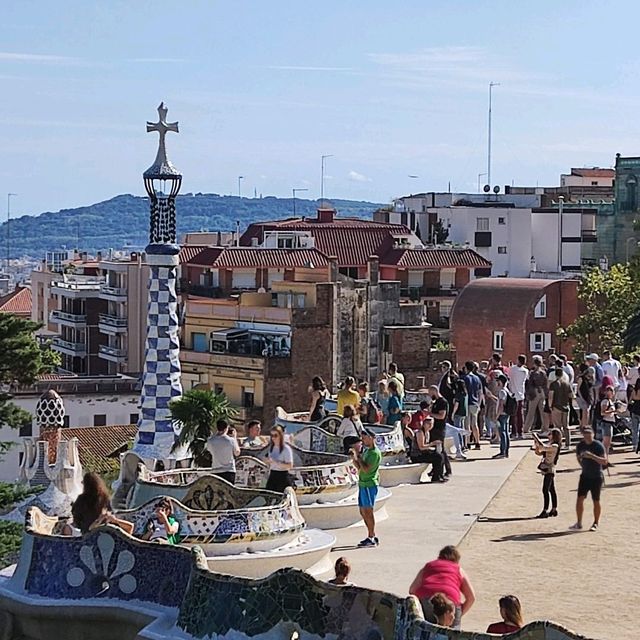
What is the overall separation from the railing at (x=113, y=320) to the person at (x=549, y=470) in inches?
2707

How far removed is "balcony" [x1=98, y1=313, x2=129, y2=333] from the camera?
290 feet

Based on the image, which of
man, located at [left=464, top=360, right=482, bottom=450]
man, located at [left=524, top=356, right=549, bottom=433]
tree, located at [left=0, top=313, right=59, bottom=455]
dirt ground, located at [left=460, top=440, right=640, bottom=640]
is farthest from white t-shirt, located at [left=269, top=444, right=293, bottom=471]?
tree, located at [left=0, top=313, right=59, bottom=455]

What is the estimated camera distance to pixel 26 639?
14.9 m

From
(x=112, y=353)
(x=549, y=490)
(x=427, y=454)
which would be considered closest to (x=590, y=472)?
(x=549, y=490)

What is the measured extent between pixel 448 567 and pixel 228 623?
168 centimetres

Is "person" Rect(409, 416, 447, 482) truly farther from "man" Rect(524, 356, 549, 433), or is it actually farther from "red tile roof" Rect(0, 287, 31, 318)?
"red tile roof" Rect(0, 287, 31, 318)

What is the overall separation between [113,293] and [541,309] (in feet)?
96.5

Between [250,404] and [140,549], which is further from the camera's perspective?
[250,404]

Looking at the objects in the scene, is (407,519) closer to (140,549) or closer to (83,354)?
(140,549)

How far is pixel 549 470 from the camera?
20.0m

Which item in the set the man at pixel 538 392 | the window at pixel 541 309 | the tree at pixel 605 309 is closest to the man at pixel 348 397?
the man at pixel 538 392

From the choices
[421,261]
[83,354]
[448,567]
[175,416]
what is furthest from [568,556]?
[83,354]

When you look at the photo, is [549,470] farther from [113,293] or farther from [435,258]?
[113,293]

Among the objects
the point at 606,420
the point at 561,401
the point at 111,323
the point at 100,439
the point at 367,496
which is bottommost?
the point at 100,439
